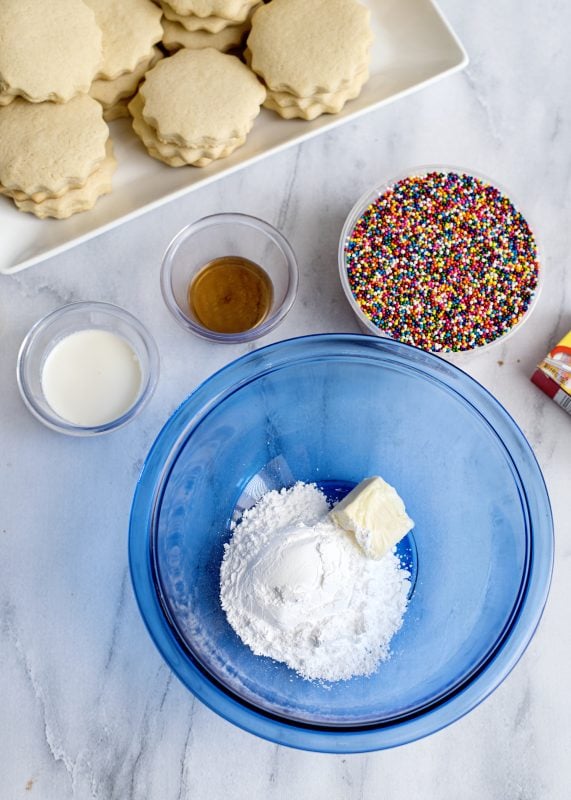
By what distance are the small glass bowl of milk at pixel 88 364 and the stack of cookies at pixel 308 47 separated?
0.44 metres

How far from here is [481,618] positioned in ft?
3.96

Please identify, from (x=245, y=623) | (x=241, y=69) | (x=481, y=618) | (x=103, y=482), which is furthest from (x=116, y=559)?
(x=241, y=69)

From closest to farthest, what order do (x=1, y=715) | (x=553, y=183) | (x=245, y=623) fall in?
(x=245, y=623) → (x=1, y=715) → (x=553, y=183)

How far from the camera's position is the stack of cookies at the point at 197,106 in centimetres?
128

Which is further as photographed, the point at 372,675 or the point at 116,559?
the point at 116,559

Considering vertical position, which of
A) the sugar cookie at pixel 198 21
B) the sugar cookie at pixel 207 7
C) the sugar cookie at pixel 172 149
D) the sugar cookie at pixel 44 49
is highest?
the sugar cookie at pixel 207 7

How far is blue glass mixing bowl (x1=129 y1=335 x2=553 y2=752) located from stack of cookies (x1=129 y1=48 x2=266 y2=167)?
354 millimetres

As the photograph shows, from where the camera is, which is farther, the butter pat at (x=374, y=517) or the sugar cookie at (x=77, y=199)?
the sugar cookie at (x=77, y=199)

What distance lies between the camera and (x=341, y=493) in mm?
1300

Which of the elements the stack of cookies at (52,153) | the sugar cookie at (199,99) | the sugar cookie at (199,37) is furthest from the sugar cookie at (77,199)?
the sugar cookie at (199,37)

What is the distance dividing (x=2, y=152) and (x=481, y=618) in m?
0.99

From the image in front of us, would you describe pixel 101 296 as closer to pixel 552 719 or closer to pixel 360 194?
pixel 360 194

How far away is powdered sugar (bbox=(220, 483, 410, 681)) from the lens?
1.14m

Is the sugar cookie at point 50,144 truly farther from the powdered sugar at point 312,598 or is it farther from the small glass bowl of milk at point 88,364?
Answer: the powdered sugar at point 312,598
